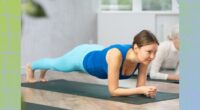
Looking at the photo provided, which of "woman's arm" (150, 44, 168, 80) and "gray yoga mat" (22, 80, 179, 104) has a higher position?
"woman's arm" (150, 44, 168, 80)

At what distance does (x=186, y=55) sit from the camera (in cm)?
123

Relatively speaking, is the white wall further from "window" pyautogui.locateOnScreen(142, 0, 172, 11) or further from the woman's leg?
the woman's leg

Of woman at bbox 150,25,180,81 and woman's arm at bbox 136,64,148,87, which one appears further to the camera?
woman at bbox 150,25,180,81

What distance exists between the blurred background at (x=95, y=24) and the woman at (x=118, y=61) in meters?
1.98

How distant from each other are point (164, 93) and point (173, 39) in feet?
2.73

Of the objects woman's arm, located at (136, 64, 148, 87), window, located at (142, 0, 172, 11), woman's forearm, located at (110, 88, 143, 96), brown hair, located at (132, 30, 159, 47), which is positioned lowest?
woman's forearm, located at (110, 88, 143, 96)

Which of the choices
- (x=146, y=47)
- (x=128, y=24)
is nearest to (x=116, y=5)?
(x=128, y=24)

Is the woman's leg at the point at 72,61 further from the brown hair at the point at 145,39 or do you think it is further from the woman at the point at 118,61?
the brown hair at the point at 145,39

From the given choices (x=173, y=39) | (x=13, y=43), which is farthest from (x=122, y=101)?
(x=13, y=43)

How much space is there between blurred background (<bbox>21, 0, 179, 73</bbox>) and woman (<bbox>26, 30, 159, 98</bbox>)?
1984mm

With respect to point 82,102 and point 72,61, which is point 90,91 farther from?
point 82,102

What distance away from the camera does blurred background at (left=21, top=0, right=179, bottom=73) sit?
5488 mm

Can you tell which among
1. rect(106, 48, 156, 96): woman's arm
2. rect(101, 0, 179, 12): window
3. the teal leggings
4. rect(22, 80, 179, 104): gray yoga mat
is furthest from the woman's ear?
rect(101, 0, 179, 12): window

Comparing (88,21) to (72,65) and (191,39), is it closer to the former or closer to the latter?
(72,65)
